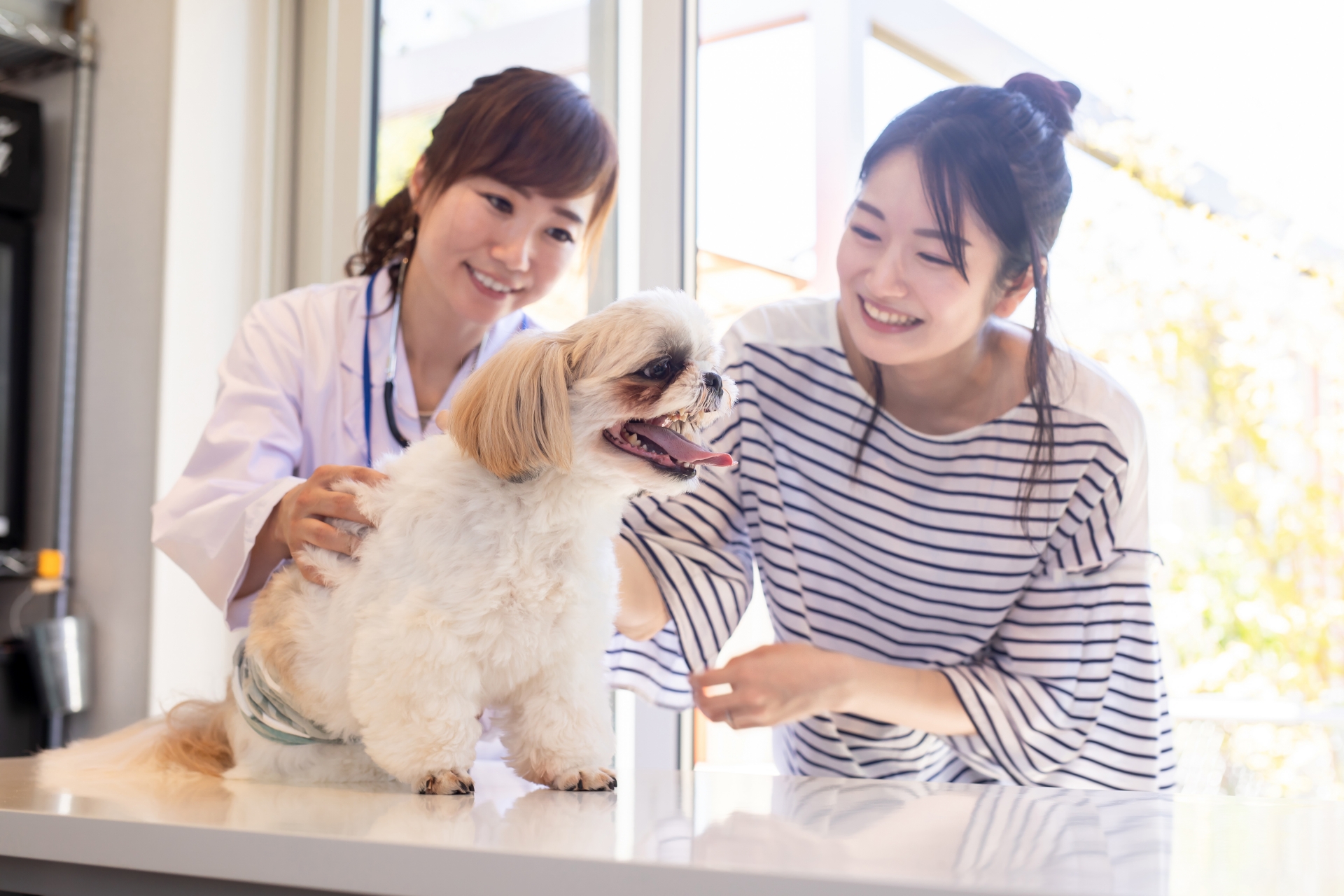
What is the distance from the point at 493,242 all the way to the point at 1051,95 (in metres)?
0.75

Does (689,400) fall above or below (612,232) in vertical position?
below

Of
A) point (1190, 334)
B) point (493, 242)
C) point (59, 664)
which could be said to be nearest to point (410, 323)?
point (493, 242)

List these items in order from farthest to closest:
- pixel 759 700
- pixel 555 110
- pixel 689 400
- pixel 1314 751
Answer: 1. pixel 1314 751
2. pixel 555 110
3. pixel 759 700
4. pixel 689 400

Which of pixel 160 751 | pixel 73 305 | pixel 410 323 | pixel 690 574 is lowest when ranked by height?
pixel 160 751

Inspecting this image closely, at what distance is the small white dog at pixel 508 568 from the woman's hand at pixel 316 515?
0.04 feet

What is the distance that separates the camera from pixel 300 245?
2.47 metres

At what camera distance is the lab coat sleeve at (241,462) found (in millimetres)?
1137

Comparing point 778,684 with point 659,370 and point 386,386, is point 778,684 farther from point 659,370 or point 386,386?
point 386,386

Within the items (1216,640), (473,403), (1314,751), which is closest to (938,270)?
(473,403)

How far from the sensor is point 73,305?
236 centimetres

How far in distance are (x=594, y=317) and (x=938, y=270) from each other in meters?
0.50

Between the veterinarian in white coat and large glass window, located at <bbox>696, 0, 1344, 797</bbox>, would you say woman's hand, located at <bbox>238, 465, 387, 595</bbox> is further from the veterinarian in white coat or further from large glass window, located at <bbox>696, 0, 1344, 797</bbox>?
large glass window, located at <bbox>696, 0, 1344, 797</bbox>

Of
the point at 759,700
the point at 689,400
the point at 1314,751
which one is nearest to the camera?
the point at 689,400

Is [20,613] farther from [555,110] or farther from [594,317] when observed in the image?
[594,317]
